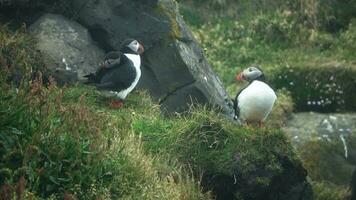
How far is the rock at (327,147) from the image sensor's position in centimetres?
1445

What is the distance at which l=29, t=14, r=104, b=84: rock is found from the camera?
1131cm

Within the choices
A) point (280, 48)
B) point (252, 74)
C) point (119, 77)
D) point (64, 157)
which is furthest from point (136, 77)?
point (280, 48)

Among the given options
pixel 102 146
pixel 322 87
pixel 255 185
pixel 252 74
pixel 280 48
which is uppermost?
pixel 102 146

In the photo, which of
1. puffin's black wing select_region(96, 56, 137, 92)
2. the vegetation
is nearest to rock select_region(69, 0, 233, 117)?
puffin's black wing select_region(96, 56, 137, 92)

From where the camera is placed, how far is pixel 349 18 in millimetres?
19375

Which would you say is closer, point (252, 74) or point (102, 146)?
point (102, 146)

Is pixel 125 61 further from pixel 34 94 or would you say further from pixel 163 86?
pixel 34 94

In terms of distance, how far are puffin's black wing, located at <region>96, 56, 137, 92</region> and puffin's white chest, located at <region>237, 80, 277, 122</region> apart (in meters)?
1.62

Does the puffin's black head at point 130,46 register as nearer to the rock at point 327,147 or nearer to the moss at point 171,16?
the moss at point 171,16

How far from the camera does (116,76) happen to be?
1065 centimetres

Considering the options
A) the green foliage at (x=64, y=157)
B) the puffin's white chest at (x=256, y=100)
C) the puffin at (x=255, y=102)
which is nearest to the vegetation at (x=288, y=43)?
the puffin at (x=255, y=102)

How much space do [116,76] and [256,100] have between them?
1972mm

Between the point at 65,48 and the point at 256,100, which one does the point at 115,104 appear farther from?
the point at 256,100

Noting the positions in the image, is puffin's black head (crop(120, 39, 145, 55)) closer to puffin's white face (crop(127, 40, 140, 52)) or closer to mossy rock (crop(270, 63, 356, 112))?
puffin's white face (crop(127, 40, 140, 52))
